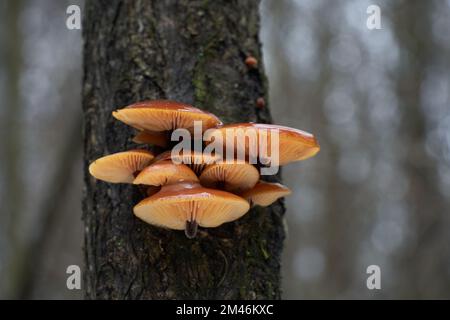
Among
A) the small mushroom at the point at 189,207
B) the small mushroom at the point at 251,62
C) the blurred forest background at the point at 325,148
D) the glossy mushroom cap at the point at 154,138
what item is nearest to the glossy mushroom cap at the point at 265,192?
the small mushroom at the point at 189,207

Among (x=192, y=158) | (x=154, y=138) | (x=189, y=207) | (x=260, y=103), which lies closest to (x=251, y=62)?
(x=260, y=103)

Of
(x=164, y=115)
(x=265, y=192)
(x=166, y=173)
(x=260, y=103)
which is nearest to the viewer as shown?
(x=166, y=173)

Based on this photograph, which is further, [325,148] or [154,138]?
[325,148]

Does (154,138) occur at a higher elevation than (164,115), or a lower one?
lower

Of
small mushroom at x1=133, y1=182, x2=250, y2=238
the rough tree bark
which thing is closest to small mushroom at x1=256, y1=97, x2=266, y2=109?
the rough tree bark

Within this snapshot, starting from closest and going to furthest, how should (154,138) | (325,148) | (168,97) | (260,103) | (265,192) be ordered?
(265,192) < (154,138) < (168,97) < (260,103) < (325,148)

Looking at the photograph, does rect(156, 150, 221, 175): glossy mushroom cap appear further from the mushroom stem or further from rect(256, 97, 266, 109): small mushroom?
rect(256, 97, 266, 109): small mushroom

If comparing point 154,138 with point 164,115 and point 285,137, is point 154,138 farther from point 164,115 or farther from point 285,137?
point 285,137
